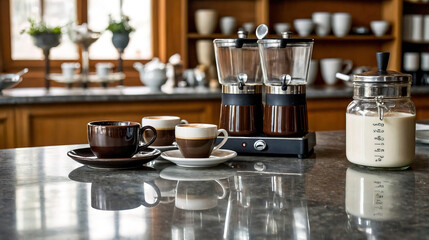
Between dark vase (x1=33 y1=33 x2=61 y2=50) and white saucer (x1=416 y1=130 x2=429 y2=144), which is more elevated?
dark vase (x1=33 y1=33 x2=61 y2=50)

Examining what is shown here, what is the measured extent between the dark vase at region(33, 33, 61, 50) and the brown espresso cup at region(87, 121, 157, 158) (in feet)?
7.90

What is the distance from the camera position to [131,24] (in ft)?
14.0

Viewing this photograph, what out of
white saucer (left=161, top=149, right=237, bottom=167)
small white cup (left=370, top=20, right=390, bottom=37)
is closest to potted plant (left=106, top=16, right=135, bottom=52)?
small white cup (left=370, top=20, right=390, bottom=37)

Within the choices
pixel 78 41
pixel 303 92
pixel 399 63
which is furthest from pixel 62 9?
pixel 303 92

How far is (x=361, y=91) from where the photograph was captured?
129 cm

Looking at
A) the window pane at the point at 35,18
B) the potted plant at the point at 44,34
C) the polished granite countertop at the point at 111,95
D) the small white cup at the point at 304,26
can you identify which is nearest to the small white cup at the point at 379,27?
the small white cup at the point at 304,26

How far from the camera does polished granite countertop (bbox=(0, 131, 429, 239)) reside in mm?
869

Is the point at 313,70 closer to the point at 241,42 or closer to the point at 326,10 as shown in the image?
the point at 326,10

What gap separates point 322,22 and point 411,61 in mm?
702

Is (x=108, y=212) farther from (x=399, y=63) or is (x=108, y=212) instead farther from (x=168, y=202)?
(x=399, y=63)

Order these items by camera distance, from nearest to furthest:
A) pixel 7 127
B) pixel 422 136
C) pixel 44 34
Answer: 1. pixel 422 136
2. pixel 7 127
3. pixel 44 34

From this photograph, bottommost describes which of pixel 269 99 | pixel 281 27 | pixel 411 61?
→ pixel 269 99

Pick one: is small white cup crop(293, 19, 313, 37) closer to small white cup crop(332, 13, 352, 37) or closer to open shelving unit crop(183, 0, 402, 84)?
open shelving unit crop(183, 0, 402, 84)

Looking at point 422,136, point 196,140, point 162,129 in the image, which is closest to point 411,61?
point 422,136
